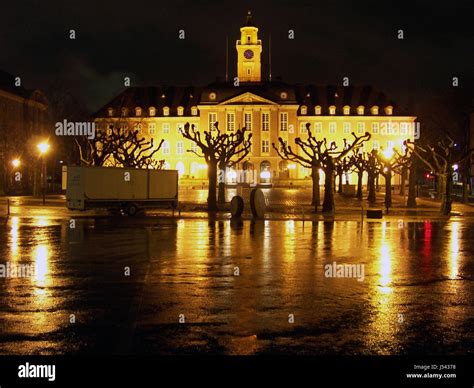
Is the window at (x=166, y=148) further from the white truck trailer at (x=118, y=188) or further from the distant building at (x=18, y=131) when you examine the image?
the white truck trailer at (x=118, y=188)

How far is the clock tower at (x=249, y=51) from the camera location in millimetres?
144500

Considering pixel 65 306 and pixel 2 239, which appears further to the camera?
pixel 2 239

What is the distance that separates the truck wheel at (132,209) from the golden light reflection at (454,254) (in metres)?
18.2

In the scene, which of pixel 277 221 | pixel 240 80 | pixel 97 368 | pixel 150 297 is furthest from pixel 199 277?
pixel 240 80

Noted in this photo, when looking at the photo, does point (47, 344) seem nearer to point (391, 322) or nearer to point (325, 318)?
point (325, 318)

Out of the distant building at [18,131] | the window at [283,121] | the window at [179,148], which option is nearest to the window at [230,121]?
the window at [283,121]

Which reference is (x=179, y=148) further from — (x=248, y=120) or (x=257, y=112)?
(x=257, y=112)

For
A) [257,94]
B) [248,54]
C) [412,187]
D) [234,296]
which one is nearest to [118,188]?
[412,187]

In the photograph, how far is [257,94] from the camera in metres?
140

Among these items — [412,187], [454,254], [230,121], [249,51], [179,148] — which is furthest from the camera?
[179,148]

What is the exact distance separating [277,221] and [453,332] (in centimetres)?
2686

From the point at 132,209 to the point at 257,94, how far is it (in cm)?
9915

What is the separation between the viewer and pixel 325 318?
12.0 m

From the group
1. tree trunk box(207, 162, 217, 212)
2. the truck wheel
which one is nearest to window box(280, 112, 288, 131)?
tree trunk box(207, 162, 217, 212)
